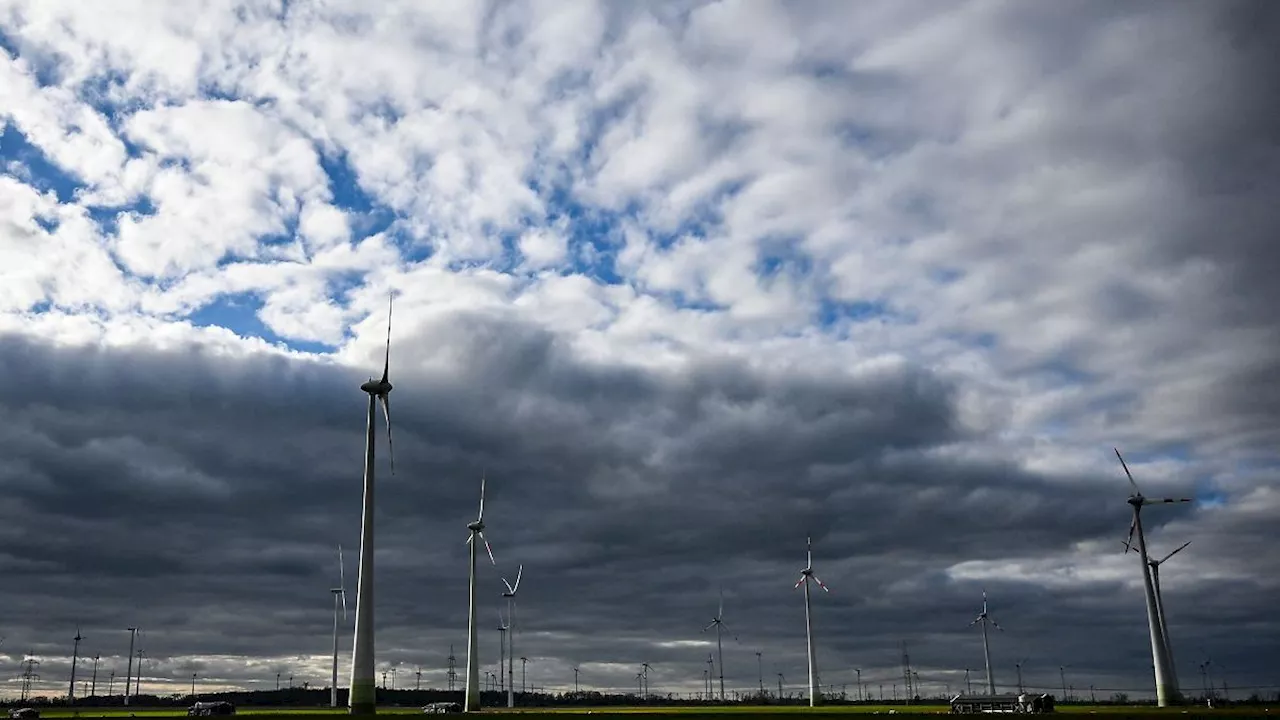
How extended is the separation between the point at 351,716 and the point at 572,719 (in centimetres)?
2729

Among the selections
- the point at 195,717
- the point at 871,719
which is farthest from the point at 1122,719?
the point at 195,717

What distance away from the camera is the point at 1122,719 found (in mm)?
109000

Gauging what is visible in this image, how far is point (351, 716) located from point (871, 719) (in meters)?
58.9

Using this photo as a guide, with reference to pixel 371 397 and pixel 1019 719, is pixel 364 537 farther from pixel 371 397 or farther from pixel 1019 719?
pixel 1019 719

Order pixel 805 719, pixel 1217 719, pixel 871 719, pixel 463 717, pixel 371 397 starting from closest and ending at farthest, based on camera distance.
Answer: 1. pixel 1217 719
2. pixel 805 719
3. pixel 871 719
4. pixel 371 397
5. pixel 463 717

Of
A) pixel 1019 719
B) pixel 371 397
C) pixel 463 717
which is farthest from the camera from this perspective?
pixel 463 717

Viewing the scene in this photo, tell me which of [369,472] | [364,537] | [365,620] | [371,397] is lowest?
[365,620]

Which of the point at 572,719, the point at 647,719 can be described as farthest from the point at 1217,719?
the point at 572,719

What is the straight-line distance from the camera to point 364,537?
5256 inches

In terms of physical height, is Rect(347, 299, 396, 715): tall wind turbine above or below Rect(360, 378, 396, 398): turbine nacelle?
below

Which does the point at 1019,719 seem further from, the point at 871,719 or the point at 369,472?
the point at 369,472

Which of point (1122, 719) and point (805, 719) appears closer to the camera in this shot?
point (1122, 719)

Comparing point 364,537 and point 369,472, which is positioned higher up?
point 369,472

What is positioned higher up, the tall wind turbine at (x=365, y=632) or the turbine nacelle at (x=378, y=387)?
the turbine nacelle at (x=378, y=387)
